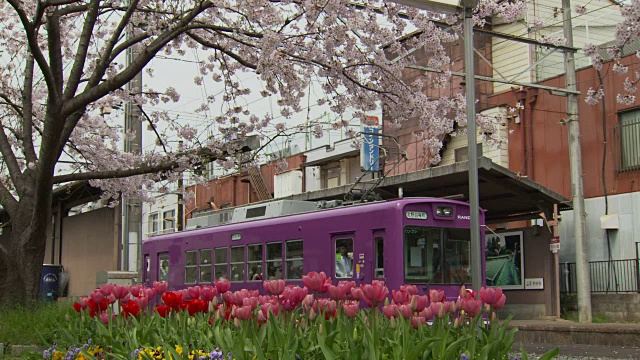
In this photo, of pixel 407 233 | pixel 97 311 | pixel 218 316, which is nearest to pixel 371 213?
pixel 407 233

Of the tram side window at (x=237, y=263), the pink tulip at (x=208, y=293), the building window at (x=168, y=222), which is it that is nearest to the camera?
the pink tulip at (x=208, y=293)

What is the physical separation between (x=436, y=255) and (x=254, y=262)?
4736 mm

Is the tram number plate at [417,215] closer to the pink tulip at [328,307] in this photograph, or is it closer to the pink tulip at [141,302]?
the pink tulip at [141,302]

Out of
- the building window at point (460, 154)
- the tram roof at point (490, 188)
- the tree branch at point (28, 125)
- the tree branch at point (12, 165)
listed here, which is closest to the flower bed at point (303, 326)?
the tree branch at point (12, 165)

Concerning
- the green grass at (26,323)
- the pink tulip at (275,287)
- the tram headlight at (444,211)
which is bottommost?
the green grass at (26,323)

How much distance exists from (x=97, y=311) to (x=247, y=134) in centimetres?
880

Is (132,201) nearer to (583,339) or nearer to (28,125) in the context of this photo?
(28,125)

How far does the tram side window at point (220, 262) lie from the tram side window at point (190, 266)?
109 cm

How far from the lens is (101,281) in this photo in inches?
726

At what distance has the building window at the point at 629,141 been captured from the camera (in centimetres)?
2233

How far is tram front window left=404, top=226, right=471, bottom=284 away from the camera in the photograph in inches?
620

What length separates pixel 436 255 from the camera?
16172 millimetres

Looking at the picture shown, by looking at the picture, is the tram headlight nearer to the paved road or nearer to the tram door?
the tram door

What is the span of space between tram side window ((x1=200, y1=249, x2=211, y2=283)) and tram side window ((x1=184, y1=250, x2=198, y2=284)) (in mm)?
332
